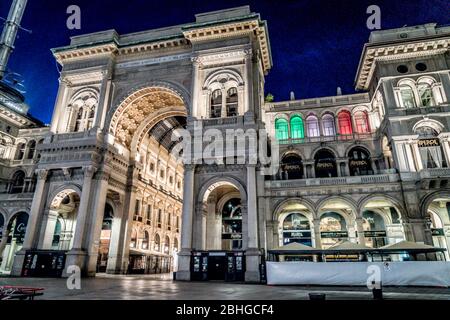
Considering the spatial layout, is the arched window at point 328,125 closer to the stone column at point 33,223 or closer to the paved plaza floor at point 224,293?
the paved plaza floor at point 224,293

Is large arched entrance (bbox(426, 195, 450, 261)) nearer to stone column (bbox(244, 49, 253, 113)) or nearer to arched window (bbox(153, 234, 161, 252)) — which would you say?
stone column (bbox(244, 49, 253, 113))

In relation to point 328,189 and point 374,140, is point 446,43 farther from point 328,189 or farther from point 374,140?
point 328,189

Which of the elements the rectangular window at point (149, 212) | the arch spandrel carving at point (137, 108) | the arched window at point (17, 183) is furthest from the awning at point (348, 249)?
the arched window at point (17, 183)

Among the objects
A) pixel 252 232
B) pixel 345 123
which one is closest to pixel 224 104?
pixel 252 232

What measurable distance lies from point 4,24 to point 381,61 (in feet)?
161

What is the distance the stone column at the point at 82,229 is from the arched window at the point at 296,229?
19.3m

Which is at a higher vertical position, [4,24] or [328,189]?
[4,24]

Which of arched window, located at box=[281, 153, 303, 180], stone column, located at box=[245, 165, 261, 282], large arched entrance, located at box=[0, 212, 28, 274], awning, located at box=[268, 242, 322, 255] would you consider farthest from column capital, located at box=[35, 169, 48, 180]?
arched window, located at box=[281, 153, 303, 180]

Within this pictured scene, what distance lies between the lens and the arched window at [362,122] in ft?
108

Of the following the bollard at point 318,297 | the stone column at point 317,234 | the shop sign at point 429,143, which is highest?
the shop sign at point 429,143

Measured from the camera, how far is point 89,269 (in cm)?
2483

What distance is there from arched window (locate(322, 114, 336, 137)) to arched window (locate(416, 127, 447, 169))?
9010mm
